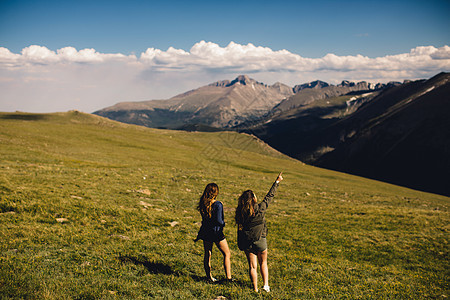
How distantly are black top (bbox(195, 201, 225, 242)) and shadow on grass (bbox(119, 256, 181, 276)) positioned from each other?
8.57ft

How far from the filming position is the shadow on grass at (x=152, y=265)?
37.2 ft

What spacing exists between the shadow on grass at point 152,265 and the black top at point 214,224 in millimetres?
2611

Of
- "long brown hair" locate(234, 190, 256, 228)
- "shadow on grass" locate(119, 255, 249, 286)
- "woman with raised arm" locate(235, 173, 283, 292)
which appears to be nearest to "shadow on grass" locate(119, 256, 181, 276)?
"shadow on grass" locate(119, 255, 249, 286)

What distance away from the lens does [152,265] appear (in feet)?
38.9

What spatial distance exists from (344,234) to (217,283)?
15.3m

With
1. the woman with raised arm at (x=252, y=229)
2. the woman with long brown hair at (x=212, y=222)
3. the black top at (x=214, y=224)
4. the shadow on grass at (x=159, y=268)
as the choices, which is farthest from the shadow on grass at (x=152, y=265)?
the woman with raised arm at (x=252, y=229)

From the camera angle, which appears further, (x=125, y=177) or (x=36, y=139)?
(x=36, y=139)

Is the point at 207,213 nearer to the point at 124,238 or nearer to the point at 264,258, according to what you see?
the point at 264,258

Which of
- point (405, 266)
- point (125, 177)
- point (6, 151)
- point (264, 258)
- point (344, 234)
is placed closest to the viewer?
point (264, 258)

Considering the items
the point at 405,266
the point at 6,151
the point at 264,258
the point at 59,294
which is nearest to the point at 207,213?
the point at 264,258

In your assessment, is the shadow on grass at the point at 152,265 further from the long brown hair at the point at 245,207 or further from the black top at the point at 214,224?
the long brown hair at the point at 245,207

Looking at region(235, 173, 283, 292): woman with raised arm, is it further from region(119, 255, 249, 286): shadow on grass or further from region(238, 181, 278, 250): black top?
region(119, 255, 249, 286): shadow on grass

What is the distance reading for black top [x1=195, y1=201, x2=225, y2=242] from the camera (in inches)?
404

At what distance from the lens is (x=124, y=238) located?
48.3 ft
